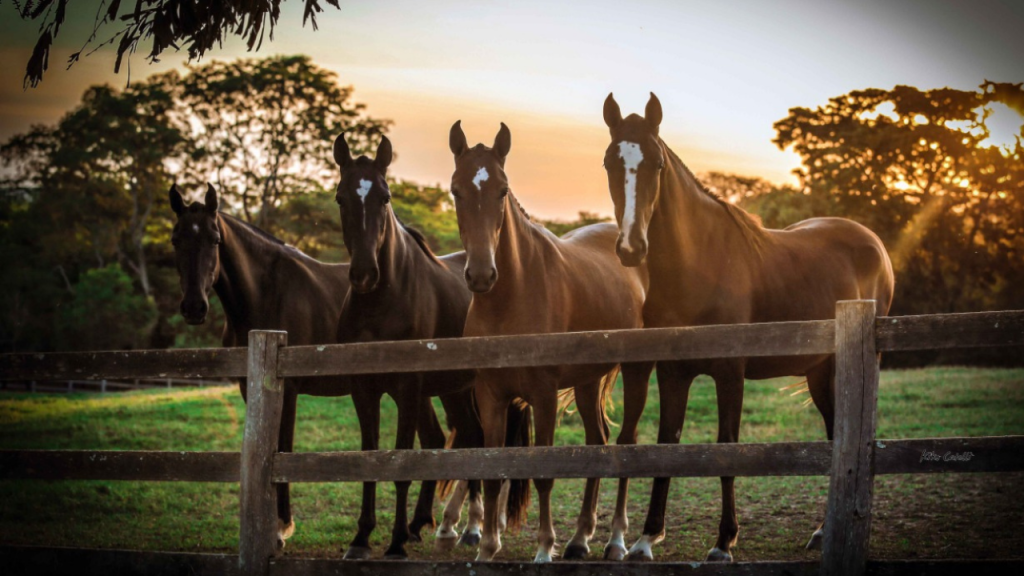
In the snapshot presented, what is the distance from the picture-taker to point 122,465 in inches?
220

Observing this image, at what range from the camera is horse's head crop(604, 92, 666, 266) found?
587cm

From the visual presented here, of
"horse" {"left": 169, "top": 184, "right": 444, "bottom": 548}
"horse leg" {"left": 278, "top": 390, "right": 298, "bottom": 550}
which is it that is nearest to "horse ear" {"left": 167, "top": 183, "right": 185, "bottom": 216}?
"horse" {"left": 169, "top": 184, "right": 444, "bottom": 548}

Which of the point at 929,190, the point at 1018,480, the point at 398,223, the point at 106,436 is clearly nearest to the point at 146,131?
the point at 106,436

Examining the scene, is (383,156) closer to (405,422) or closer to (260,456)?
(405,422)

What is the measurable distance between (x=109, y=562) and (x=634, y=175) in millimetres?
4013

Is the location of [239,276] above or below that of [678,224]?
below

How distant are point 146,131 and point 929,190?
25018mm

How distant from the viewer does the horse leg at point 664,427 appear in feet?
19.5

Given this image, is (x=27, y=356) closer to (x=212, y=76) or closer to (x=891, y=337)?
(x=891, y=337)

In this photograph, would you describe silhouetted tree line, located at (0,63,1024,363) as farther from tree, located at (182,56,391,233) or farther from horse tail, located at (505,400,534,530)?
horse tail, located at (505,400,534,530)

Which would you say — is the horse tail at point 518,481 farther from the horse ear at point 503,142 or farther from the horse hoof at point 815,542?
the horse ear at point 503,142

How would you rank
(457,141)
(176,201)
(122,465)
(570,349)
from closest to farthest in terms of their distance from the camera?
1. (570,349)
2. (122,465)
3. (457,141)
4. (176,201)

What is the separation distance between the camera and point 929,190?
2461 centimetres

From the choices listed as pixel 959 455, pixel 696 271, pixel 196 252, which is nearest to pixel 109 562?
pixel 196 252
